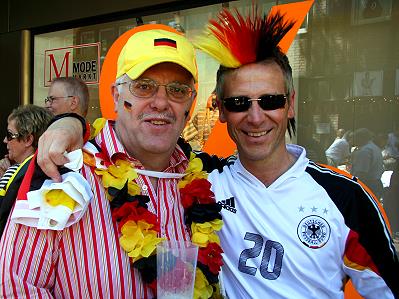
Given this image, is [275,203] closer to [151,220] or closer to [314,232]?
[314,232]

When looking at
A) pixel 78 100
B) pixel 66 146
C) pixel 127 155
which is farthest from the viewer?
pixel 78 100

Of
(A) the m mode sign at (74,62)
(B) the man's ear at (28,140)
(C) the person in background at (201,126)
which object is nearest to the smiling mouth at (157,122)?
(B) the man's ear at (28,140)

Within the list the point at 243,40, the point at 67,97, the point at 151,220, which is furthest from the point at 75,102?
the point at 151,220

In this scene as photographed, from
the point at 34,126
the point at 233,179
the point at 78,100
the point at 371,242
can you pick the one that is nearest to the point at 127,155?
the point at 233,179

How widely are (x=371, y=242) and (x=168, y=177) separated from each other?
3.06ft

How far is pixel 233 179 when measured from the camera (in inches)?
89.5

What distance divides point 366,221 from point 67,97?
138 inches

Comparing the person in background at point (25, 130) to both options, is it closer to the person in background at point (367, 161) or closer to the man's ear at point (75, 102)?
the man's ear at point (75, 102)

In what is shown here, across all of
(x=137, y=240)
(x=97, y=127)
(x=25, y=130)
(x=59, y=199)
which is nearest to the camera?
(x=59, y=199)

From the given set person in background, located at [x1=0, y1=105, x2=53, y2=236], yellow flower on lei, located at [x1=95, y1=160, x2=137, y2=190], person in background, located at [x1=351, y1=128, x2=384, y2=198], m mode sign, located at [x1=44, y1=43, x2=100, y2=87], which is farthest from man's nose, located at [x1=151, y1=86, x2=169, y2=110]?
m mode sign, located at [x1=44, y1=43, x2=100, y2=87]

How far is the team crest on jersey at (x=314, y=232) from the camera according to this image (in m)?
1.98

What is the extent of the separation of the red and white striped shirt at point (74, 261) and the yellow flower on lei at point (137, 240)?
0.12ft

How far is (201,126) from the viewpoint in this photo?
550 cm

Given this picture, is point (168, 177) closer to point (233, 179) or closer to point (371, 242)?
point (233, 179)
